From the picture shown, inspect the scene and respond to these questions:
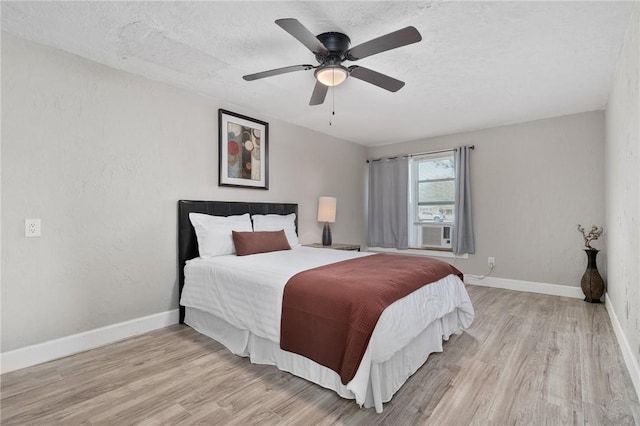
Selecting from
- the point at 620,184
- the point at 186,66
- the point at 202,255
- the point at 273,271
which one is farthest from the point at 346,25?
the point at 620,184

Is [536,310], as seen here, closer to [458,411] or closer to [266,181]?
[458,411]

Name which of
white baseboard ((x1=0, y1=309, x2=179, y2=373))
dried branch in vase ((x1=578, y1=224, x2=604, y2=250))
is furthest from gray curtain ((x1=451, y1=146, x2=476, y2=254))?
white baseboard ((x1=0, y1=309, x2=179, y2=373))

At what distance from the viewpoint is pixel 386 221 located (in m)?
5.55

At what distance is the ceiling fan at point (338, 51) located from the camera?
70.7 inches

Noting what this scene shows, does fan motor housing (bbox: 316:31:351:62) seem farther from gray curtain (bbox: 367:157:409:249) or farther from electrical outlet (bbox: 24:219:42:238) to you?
gray curtain (bbox: 367:157:409:249)

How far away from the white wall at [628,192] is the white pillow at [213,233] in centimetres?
313

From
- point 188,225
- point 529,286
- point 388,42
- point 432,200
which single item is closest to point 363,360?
point 388,42

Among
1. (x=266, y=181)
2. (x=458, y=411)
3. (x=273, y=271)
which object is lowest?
(x=458, y=411)

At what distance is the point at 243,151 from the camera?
12.2ft

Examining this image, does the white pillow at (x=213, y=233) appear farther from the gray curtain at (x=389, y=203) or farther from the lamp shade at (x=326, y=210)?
the gray curtain at (x=389, y=203)

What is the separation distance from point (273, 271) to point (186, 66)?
192 centimetres

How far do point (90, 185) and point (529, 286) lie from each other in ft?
17.1

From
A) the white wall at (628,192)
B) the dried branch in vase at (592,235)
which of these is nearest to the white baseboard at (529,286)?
the dried branch in vase at (592,235)

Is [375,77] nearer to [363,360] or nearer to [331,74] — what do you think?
[331,74]
